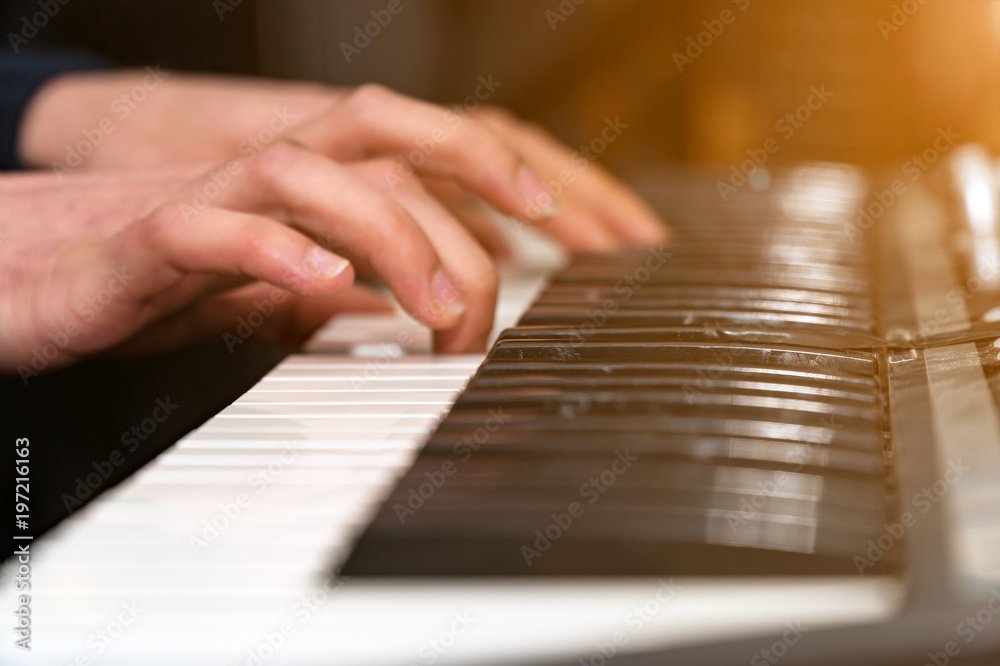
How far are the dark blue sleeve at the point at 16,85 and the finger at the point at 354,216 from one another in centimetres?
64

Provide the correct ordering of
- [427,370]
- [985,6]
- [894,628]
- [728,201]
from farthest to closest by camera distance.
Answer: [985,6]
[728,201]
[427,370]
[894,628]

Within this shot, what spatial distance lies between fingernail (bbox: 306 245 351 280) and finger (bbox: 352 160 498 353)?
0.10 meters

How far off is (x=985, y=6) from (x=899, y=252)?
4.41 ft

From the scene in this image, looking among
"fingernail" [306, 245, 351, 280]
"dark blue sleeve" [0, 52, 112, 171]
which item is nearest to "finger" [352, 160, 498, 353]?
"fingernail" [306, 245, 351, 280]

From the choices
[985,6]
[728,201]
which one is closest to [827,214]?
[728,201]

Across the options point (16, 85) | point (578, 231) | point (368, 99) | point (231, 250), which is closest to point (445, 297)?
point (231, 250)

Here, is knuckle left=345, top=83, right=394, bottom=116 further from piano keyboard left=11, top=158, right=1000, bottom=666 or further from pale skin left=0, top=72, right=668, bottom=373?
piano keyboard left=11, top=158, right=1000, bottom=666

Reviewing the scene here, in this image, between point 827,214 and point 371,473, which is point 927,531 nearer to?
point 371,473

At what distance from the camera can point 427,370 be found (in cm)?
63

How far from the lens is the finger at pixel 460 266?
2.23 feet

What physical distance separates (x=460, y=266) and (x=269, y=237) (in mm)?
144

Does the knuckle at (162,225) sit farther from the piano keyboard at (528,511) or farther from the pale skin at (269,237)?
the piano keyboard at (528,511)

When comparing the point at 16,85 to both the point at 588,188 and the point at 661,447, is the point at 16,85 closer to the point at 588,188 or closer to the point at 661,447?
the point at 588,188

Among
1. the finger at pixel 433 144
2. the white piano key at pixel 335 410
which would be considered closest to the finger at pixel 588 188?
the finger at pixel 433 144
